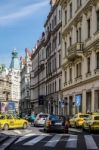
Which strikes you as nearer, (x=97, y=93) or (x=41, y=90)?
(x=97, y=93)

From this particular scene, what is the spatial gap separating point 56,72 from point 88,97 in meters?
24.0


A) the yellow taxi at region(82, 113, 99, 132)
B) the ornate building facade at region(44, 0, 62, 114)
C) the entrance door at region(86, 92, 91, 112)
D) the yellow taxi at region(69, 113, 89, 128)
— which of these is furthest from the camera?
the ornate building facade at region(44, 0, 62, 114)

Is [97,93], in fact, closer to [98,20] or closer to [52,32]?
[98,20]

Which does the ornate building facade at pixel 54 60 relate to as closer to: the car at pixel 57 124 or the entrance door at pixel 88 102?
the entrance door at pixel 88 102

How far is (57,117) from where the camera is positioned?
3494 centimetres

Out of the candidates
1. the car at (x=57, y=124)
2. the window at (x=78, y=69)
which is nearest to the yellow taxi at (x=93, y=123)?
the car at (x=57, y=124)

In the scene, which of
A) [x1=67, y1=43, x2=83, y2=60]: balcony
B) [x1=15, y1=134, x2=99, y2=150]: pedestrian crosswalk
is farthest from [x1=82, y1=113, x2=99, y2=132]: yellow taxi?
[x1=67, y1=43, x2=83, y2=60]: balcony

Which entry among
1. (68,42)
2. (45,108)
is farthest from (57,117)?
(45,108)

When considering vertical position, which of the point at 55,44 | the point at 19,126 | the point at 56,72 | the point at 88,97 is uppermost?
the point at 55,44

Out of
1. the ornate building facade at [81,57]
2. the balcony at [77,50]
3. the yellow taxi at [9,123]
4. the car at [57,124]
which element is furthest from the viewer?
the balcony at [77,50]

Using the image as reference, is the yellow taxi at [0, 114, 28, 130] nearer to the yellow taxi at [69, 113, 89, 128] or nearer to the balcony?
the yellow taxi at [69, 113, 89, 128]

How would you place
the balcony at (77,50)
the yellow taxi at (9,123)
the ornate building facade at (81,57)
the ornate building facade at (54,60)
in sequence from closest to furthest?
the yellow taxi at (9,123) < the ornate building facade at (81,57) < the balcony at (77,50) < the ornate building facade at (54,60)

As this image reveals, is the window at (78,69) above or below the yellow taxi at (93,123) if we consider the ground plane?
above

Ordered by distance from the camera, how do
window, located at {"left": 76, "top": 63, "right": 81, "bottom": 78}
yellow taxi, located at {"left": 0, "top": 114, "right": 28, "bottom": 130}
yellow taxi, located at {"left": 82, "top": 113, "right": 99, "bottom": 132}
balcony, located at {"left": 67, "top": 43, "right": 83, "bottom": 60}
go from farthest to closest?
1. window, located at {"left": 76, "top": 63, "right": 81, "bottom": 78}
2. balcony, located at {"left": 67, "top": 43, "right": 83, "bottom": 60}
3. yellow taxi, located at {"left": 0, "top": 114, "right": 28, "bottom": 130}
4. yellow taxi, located at {"left": 82, "top": 113, "right": 99, "bottom": 132}
